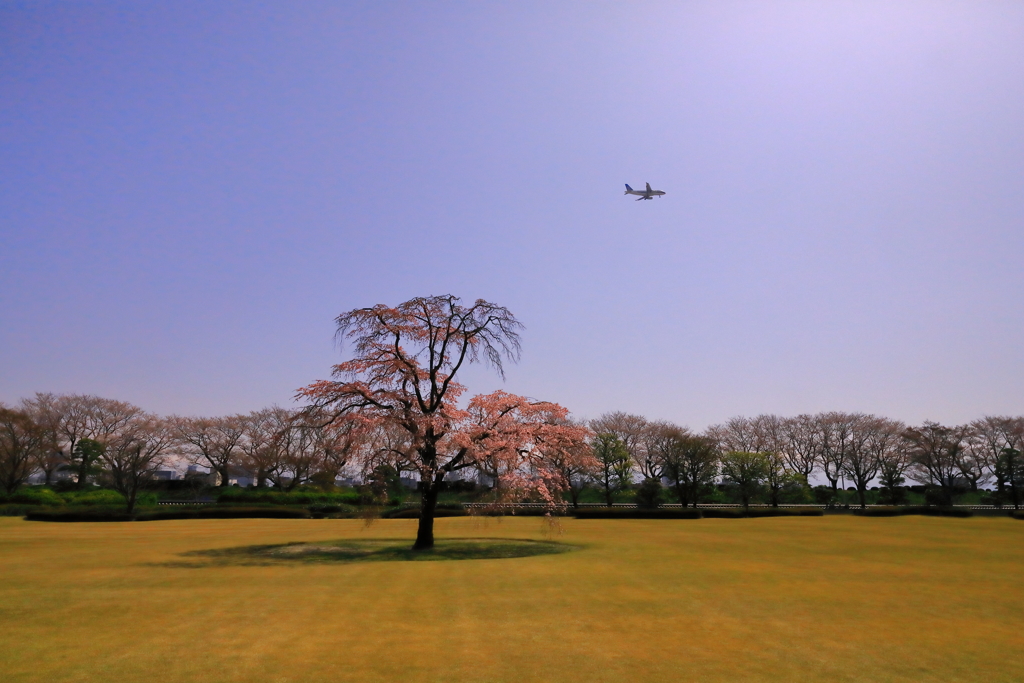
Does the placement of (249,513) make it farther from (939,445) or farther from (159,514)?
(939,445)

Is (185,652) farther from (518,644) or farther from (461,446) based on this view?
(461,446)

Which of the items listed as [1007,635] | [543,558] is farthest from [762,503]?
[1007,635]

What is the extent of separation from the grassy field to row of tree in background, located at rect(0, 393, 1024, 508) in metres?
34.2

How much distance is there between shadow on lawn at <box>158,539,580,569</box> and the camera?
2169 centimetres

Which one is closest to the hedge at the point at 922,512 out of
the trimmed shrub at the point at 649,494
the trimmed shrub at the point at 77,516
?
the trimmed shrub at the point at 649,494

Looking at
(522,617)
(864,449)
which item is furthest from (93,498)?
(864,449)

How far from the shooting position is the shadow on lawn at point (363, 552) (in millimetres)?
21688

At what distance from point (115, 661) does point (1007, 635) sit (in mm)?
15644

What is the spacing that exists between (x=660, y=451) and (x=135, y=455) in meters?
54.8

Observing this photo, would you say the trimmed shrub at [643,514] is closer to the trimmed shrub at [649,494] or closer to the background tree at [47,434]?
the trimmed shrub at [649,494]

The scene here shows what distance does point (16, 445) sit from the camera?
197ft

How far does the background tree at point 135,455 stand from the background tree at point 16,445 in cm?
645

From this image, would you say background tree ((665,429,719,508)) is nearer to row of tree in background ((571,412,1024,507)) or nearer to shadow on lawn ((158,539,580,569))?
row of tree in background ((571,412,1024,507))

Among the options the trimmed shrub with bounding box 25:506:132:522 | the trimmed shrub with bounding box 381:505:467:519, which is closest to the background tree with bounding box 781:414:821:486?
the trimmed shrub with bounding box 381:505:467:519
